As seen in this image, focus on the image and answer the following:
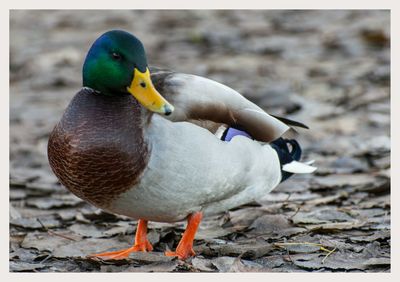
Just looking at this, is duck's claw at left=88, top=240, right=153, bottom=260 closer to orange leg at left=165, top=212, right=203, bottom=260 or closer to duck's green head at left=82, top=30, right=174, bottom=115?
orange leg at left=165, top=212, right=203, bottom=260

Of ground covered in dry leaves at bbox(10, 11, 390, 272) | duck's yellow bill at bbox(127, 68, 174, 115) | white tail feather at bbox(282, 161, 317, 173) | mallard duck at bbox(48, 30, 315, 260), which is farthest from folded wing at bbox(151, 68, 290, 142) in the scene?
ground covered in dry leaves at bbox(10, 11, 390, 272)

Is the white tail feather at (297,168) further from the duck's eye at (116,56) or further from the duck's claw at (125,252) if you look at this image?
the duck's eye at (116,56)

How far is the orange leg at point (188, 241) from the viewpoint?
4.39 metres

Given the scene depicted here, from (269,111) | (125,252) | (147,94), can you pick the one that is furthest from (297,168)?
(269,111)

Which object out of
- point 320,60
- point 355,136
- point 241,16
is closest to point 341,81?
point 320,60

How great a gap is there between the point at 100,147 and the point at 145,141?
0.22 metres

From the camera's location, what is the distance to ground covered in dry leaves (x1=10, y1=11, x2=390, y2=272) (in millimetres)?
4406

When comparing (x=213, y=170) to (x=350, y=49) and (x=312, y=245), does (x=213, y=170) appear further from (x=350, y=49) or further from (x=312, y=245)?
(x=350, y=49)

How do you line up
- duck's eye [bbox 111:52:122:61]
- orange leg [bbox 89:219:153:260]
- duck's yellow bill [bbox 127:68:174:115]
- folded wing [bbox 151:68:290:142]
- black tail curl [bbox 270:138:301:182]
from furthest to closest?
black tail curl [bbox 270:138:301:182], orange leg [bbox 89:219:153:260], folded wing [bbox 151:68:290:142], duck's eye [bbox 111:52:122:61], duck's yellow bill [bbox 127:68:174:115]

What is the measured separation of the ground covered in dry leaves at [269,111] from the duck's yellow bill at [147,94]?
758 mm

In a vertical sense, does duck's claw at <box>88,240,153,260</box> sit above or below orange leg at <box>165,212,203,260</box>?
below

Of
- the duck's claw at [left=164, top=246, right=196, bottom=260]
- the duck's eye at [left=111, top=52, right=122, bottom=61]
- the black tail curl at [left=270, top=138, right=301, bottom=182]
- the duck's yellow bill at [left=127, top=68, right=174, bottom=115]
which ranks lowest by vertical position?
the duck's claw at [left=164, top=246, right=196, bottom=260]

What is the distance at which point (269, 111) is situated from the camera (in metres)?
7.64

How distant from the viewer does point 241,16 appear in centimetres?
1138
